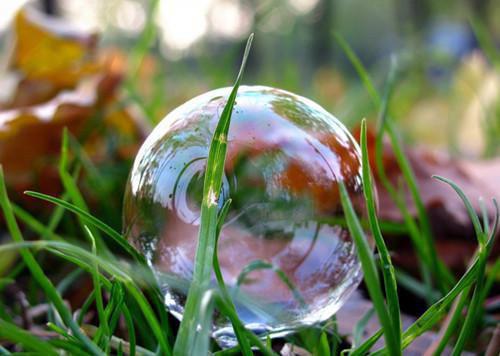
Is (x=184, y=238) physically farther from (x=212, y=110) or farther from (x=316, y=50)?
(x=316, y=50)

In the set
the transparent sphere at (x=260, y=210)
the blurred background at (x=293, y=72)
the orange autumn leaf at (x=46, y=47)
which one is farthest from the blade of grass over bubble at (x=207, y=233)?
the orange autumn leaf at (x=46, y=47)

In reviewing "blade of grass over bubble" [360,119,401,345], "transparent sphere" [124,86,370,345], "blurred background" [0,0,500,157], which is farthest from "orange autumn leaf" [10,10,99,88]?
"blade of grass over bubble" [360,119,401,345]

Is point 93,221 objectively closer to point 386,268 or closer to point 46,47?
point 386,268

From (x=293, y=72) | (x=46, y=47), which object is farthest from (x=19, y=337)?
(x=293, y=72)

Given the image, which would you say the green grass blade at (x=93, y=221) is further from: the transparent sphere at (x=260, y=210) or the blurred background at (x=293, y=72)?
the blurred background at (x=293, y=72)

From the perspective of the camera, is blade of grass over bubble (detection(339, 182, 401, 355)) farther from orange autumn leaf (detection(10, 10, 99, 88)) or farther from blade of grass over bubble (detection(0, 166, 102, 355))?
orange autumn leaf (detection(10, 10, 99, 88))
